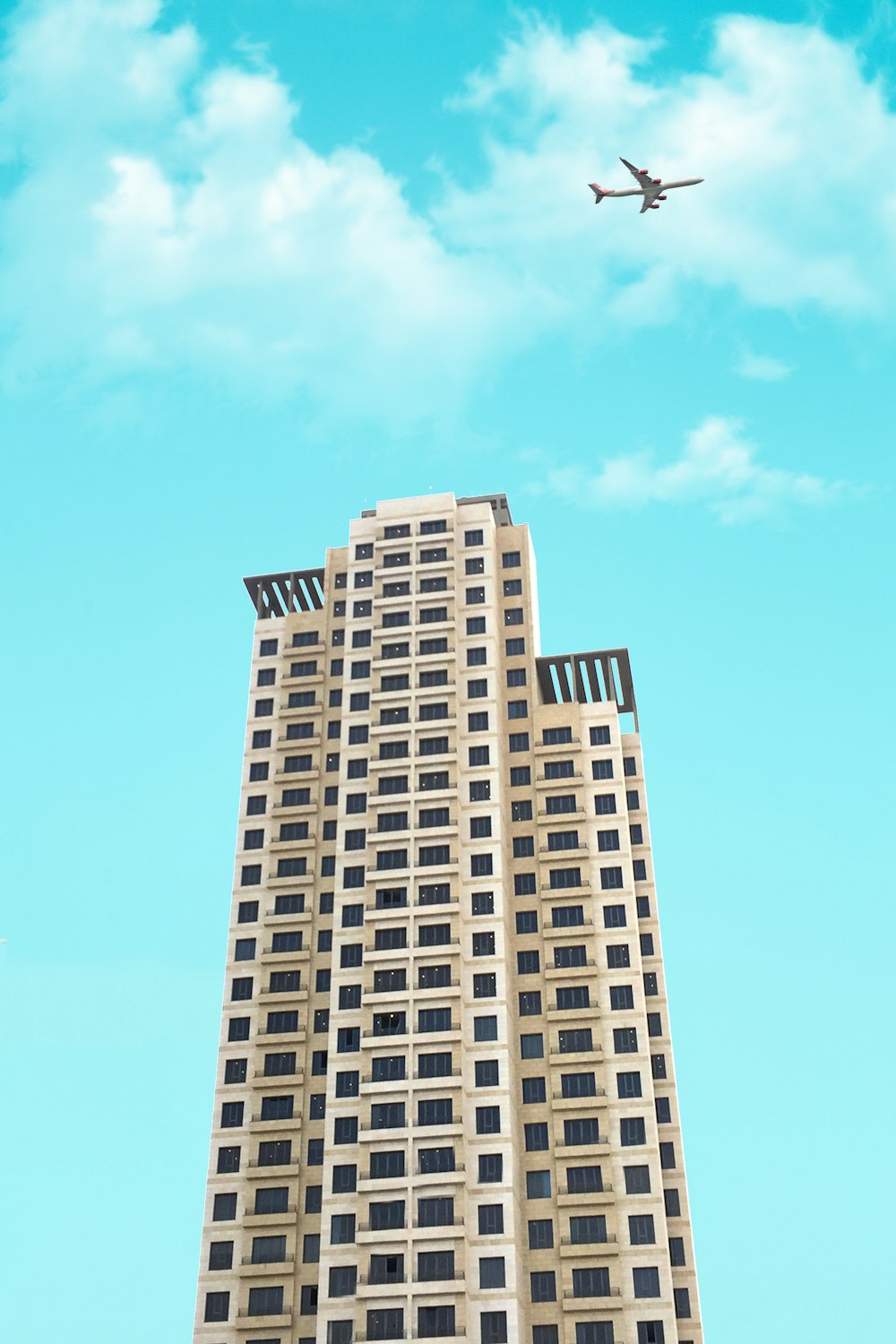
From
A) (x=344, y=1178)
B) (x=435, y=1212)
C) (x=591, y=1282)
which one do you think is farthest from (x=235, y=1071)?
(x=591, y=1282)

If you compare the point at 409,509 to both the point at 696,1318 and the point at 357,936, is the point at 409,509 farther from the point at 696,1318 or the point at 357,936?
the point at 696,1318

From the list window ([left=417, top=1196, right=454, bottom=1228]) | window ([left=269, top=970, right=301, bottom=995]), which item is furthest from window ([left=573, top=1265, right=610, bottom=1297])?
window ([left=269, top=970, right=301, bottom=995])

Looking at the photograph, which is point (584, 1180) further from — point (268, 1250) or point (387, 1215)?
point (268, 1250)

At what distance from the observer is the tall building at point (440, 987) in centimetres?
9575

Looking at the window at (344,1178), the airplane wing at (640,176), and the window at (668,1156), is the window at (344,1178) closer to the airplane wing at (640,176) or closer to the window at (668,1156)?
the window at (668,1156)

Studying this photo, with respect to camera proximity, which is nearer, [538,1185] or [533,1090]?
[538,1185]

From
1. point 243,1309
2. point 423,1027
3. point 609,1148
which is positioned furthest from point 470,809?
point 243,1309

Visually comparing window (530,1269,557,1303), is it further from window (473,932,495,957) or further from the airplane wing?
the airplane wing

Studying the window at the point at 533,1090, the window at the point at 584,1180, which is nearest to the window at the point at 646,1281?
the window at the point at 584,1180

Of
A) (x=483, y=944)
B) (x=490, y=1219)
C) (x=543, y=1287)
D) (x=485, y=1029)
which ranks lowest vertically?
(x=543, y=1287)

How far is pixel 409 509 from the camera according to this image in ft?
417

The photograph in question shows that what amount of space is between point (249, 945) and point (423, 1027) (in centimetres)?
1694

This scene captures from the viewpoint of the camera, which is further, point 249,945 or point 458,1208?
point 249,945

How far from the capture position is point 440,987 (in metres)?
104
